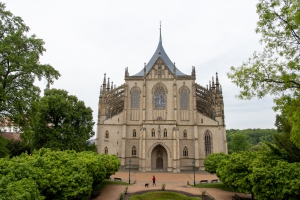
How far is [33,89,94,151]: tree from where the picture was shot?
1131 inches

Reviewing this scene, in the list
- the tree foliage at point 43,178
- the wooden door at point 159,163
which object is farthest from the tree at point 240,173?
the wooden door at point 159,163

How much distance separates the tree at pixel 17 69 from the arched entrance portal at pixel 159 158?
26839mm

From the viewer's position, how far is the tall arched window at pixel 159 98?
43219mm

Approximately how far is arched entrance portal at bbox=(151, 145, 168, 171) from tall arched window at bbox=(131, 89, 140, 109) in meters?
8.92

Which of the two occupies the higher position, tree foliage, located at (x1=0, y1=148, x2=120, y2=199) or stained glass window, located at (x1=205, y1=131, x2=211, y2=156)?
stained glass window, located at (x1=205, y1=131, x2=211, y2=156)

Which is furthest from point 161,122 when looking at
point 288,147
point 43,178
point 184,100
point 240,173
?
point 43,178

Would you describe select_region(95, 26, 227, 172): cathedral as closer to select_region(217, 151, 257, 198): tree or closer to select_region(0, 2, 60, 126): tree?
select_region(217, 151, 257, 198): tree

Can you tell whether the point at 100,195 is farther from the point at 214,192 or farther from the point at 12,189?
the point at 12,189

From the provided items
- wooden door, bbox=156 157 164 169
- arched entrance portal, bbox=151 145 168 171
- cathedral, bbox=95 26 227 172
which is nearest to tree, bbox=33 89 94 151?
cathedral, bbox=95 26 227 172

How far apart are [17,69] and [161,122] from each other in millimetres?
27216

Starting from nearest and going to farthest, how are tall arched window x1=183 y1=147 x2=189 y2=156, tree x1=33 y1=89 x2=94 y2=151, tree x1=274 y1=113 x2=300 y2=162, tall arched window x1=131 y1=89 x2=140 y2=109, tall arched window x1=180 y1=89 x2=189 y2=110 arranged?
tree x1=274 y1=113 x2=300 y2=162 → tree x1=33 y1=89 x2=94 y2=151 → tall arched window x1=183 y1=147 x2=189 y2=156 → tall arched window x1=180 y1=89 x2=189 y2=110 → tall arched window x1=131 y1=89 x2=140 y2=109

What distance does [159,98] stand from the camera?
143 ft

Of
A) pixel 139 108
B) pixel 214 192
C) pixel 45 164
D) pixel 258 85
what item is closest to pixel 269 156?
pixel 258 85

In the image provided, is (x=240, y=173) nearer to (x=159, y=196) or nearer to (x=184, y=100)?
(x=159, y=196)
